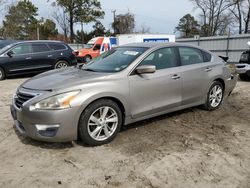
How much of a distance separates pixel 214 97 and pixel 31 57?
337 inches

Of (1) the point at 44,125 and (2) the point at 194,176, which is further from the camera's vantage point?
(1) the point at 44,125

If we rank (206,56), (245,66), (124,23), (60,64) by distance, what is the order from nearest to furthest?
(206,56) → (245,66) → (60,64) → (124,23)

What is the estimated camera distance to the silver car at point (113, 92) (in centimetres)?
387

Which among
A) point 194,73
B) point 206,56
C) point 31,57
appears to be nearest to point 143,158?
point 194,73

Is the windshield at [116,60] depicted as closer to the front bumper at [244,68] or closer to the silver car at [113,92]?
the silver car at [113,92]

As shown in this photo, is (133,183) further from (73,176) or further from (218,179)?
(218,179)

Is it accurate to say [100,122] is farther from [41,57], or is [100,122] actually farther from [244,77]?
[41,57]

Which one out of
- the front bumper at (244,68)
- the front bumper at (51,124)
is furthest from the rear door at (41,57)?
the front bumper at (51,124)

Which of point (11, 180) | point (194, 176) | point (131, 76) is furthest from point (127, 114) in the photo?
point (11, 180)

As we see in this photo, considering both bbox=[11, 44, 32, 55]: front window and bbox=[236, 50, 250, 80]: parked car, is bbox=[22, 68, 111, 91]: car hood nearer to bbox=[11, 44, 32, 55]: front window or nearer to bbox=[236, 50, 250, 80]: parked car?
bbox=[236, 50, 250, 80]: parked car

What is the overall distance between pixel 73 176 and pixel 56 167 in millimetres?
336

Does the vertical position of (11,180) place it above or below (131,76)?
below

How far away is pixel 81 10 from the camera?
40625 mm

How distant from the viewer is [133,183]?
3193mm
